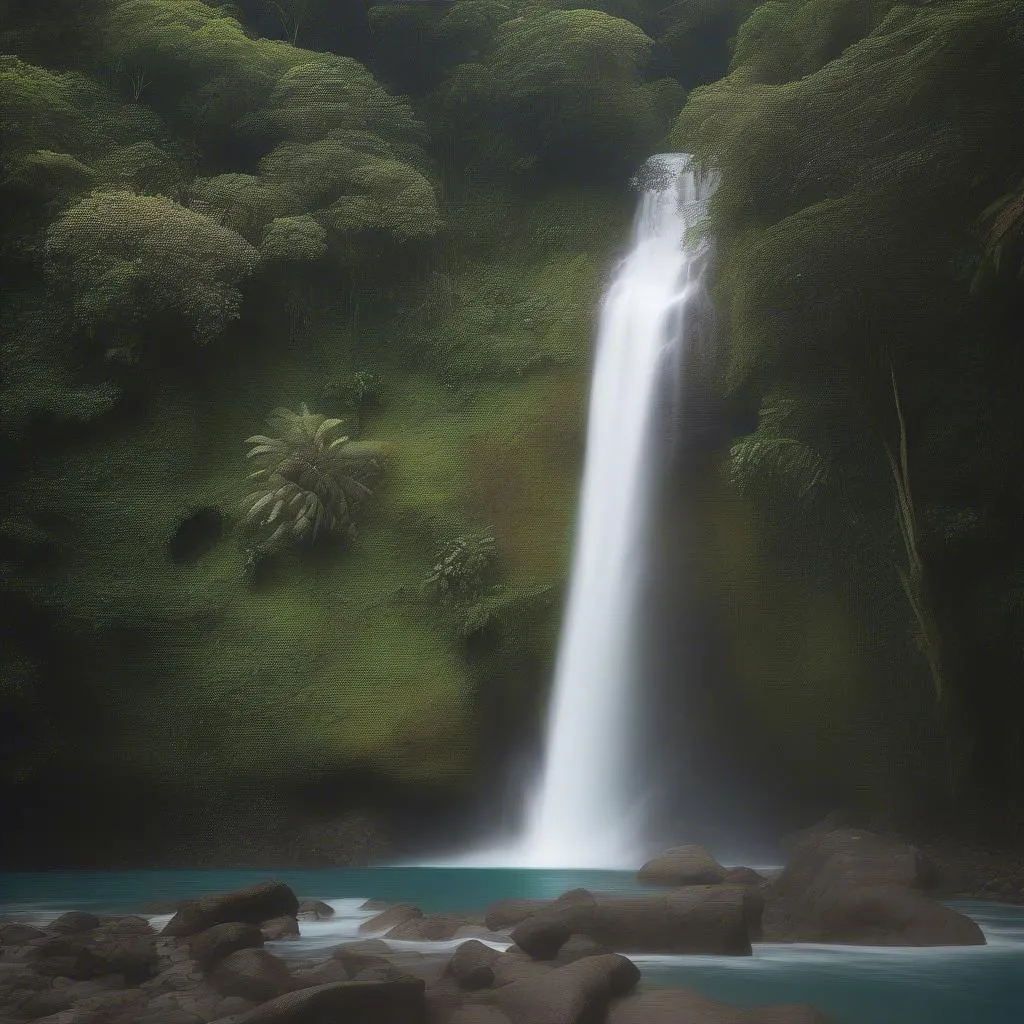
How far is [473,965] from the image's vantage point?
3.27m

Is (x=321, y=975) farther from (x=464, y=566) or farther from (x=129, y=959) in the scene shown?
(x=464, y=566)

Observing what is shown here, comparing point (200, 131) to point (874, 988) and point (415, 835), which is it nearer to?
point (415, 835)

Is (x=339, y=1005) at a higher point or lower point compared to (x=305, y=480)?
lower

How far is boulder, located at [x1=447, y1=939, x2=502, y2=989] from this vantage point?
3234 mm

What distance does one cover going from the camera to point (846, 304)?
5824mm

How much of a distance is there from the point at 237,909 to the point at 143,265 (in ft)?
13.9

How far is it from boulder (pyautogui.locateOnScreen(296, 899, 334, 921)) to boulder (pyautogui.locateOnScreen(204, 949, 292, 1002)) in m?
0.89

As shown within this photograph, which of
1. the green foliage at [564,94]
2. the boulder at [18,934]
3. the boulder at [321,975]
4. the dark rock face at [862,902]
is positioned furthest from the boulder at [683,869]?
the green foliage at [564,94]

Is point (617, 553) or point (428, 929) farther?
point (617, 553)

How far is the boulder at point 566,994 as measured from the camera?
2961 mm

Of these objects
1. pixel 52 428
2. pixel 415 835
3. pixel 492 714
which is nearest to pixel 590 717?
pixel 492 714

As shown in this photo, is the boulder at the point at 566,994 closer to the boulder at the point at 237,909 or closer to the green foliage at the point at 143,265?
the boulder at the point at 237,909

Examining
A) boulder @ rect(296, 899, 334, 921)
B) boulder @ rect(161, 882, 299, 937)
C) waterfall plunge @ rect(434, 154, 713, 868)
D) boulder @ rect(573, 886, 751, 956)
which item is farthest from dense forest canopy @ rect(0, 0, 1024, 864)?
boulder @ rect(161, 882, 299, 937)

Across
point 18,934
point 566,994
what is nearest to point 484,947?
point 566,994
